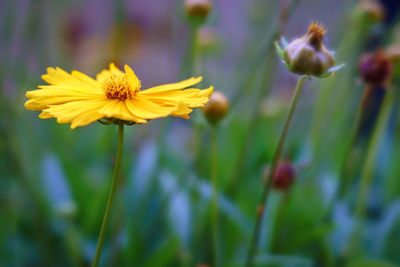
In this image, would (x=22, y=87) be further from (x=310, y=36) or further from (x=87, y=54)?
(x=87, y=54)

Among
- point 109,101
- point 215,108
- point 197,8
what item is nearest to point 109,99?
point 109,101

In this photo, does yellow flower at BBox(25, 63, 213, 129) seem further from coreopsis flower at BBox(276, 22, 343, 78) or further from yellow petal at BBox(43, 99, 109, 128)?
coreopsis flower at BBox(276, 22, 343, 78)

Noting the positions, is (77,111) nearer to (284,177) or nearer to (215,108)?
(215,108)

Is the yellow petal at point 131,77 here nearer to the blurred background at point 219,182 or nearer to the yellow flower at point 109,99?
the yellow flower at point 109,99

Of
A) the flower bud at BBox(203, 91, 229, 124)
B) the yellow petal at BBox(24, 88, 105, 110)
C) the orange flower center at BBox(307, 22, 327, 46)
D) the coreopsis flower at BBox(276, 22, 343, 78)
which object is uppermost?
the orange flower center at BBox(307, 22, 327, 46)

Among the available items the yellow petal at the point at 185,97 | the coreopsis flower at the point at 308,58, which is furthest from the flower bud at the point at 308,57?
the yellow petal at the point at 185,97

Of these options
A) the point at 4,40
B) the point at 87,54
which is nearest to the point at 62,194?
the point at 4,40

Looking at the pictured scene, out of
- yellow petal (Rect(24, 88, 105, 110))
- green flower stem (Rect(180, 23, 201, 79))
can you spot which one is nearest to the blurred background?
green flower stem (Rect(180, 23, 201, 79))
